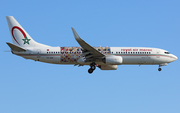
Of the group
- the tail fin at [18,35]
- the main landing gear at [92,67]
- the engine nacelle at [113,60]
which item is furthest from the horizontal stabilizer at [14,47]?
the engine nacelle at [113,60]

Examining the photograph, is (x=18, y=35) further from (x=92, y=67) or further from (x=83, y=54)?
(x=92, y=67)

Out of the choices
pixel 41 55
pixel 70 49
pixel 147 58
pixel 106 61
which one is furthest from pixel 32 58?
pixel 147 58

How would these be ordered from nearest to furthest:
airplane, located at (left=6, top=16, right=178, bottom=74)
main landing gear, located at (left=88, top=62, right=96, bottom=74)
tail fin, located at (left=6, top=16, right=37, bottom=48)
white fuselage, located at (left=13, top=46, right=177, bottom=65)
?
airplane, located at (left=6, top=16, right=178, bottom=74)
white fuselage, located at (left=13, top=46, right=177, bottom=65)
main landing gear, located at (left=88, top=62, right=96, bottom=74)
tail fin, located at (left=6, top=16, right=37, bottom=48)

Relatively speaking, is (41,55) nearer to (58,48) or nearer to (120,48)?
(58,48)

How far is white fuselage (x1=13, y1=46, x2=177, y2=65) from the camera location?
60.6m

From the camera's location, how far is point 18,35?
62.9 metres

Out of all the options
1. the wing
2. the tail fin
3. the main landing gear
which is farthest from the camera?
the tail fin

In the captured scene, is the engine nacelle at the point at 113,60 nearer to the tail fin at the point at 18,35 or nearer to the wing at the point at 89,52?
the wing at the point at 89,52

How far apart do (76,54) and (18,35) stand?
10.9 meters

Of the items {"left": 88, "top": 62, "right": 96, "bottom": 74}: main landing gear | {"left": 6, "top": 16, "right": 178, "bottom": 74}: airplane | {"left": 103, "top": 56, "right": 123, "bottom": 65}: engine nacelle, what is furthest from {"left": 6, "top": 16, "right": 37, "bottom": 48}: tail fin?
{"left": 103, "top": 56, "right": 123, "bottom": 65}: engine nacelle

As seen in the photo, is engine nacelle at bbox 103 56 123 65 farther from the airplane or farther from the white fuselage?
the white fuselage

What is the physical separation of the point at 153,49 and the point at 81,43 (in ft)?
45.3

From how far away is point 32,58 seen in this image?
6066 cm

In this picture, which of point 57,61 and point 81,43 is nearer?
point 81,43
